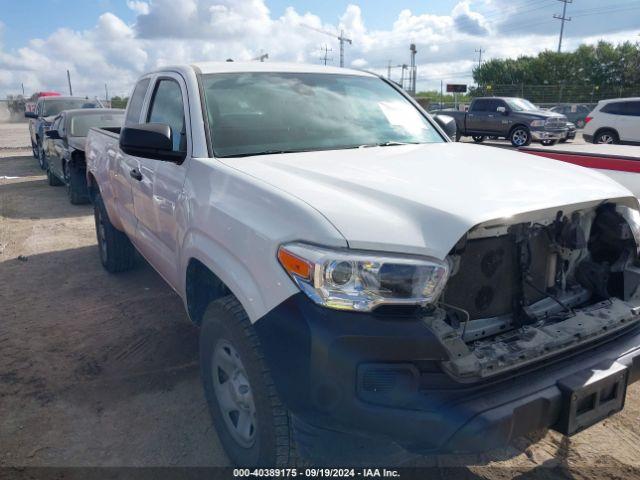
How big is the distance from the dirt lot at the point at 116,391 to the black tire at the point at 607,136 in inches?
558

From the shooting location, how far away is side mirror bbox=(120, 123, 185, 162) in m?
2.76

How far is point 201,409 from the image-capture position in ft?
10.3

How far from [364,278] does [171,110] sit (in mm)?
2164

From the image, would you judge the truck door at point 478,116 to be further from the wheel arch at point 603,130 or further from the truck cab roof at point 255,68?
the truck cab roof at point 255,68

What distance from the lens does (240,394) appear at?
240cm

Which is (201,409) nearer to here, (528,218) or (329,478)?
(329,478)

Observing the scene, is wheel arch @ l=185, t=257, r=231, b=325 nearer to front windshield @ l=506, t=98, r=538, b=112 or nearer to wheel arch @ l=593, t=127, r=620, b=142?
wheel arch @ l=593, t=127, r=620, b=142

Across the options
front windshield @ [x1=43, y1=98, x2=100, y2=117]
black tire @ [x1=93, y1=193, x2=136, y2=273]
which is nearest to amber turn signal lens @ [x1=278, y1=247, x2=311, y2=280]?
black tire @ [x1=93, y1=193, x2=136, y2=273]

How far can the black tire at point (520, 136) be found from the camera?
739 inches

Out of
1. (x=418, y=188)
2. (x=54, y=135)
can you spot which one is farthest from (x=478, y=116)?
(x=418, y=188)

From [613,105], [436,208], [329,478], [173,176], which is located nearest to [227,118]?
[173,176]

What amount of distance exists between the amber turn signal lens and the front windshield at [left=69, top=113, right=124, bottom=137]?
7.91 m

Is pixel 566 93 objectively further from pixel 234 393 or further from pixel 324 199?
pixel 234 393

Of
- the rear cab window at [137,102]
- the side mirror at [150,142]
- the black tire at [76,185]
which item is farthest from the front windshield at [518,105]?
the side mirror at [150,142]
